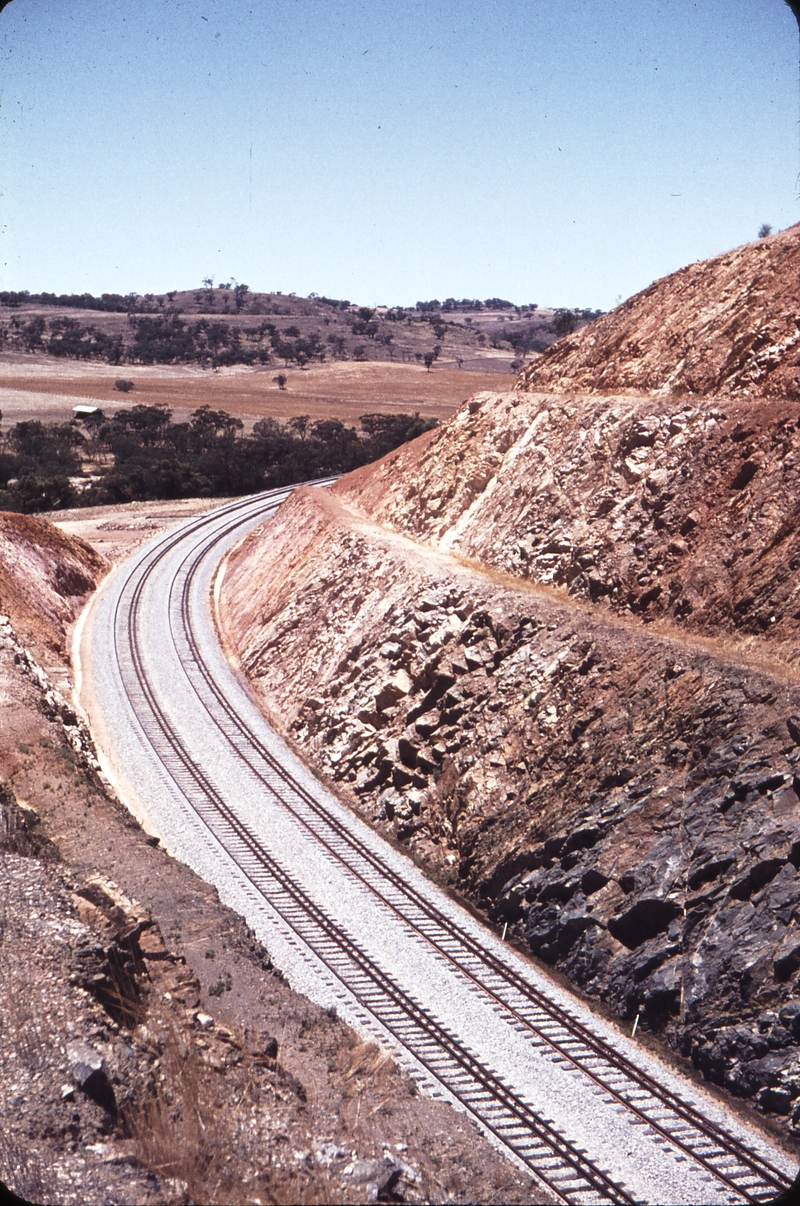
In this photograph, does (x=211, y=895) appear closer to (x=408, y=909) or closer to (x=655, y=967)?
(x=408, y=909)

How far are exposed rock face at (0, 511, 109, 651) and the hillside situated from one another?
7.71 meters

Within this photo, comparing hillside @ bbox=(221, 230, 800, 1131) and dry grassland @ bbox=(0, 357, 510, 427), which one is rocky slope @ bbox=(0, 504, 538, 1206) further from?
dry grassland @ bbox=(0, 357, 510, 427)

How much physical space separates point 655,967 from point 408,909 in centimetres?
574

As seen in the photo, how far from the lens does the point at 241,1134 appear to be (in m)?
12.0

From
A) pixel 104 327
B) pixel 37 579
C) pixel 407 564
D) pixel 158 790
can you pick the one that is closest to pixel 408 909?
pixel 158 790

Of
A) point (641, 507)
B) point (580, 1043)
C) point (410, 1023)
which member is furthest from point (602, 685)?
point (410, 1023)

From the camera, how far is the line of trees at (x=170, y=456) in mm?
74625

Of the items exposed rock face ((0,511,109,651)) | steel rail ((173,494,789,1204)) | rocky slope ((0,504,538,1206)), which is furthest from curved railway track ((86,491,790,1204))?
exposed rock face ((0,511,109,651))

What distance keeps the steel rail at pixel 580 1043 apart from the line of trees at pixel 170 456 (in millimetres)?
51271

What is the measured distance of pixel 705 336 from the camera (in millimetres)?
32562

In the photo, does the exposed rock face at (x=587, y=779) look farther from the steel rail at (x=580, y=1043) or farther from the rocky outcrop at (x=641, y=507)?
the rocky outcrop at (x=641, y=507)

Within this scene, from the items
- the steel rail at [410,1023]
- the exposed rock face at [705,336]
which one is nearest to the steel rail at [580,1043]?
the steel rail at [410,1023]

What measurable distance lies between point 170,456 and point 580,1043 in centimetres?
7415

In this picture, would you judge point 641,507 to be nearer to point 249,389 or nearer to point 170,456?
point 170,456
